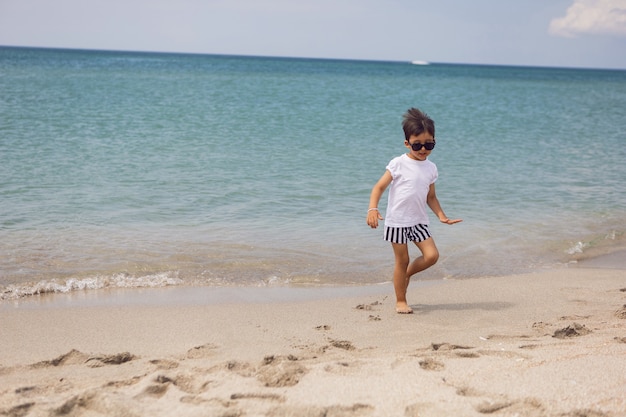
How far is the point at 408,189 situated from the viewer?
4.96m

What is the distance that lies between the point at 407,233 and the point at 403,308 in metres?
0.58

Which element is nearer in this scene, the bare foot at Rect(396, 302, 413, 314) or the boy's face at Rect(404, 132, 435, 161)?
the boy's face at Rect(404, 132, 435, 161)

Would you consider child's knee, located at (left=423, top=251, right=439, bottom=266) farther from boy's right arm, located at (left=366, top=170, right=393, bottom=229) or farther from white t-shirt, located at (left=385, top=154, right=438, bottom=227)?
boy's right arm, located at (left=366, top=170, right=393, bottom=229)

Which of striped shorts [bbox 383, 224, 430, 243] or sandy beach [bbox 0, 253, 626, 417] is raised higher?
striped shorts [bbox 383, 224, 430, 243]

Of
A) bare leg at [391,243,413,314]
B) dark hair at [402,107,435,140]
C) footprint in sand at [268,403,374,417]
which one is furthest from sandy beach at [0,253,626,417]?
dark hair at [402,107,435,140]

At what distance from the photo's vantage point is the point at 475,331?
15.1 ft

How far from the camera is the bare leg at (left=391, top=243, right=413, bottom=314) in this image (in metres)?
5.10

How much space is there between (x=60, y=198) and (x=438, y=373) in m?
7.11

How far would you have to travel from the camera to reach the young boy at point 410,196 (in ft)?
16.0

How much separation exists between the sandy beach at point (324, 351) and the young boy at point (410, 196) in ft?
1.46

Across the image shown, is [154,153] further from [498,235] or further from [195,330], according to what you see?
[195,330]

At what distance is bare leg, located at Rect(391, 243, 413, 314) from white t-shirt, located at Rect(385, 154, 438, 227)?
0.20 metres

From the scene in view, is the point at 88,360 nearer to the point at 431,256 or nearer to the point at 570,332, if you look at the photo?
the point at 431,256

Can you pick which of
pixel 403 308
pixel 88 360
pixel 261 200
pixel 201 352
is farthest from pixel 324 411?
pixel 261 200
